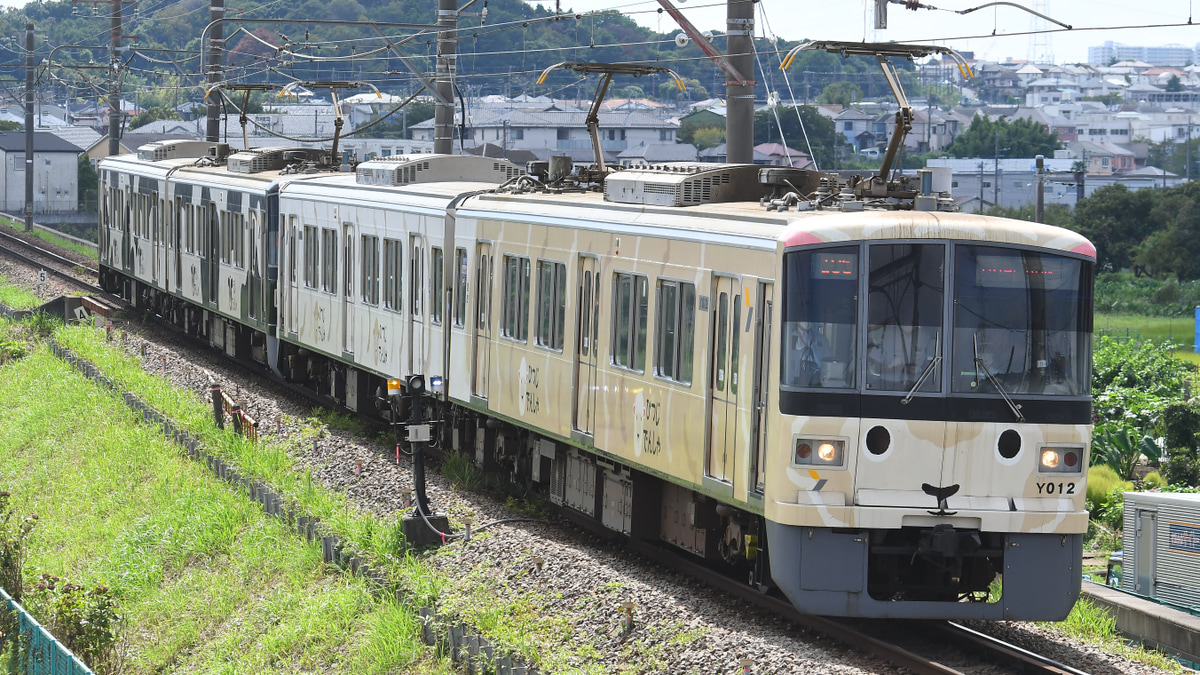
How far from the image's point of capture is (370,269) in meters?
18.0

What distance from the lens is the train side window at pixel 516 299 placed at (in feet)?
45.3

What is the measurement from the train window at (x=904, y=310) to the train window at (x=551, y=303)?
12.8 feet

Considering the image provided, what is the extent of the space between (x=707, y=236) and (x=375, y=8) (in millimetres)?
102812

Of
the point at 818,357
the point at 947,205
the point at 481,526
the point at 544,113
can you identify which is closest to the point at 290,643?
the point at 481,526

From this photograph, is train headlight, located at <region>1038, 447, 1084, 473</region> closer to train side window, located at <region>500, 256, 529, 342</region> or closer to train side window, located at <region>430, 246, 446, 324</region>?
train side window, located at <region>500, 256, 529, 342</region>

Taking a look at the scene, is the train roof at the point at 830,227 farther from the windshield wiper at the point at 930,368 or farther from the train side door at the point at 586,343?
the train side door at the point at 586,343

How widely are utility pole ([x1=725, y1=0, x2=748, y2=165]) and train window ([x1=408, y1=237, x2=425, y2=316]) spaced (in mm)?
4038

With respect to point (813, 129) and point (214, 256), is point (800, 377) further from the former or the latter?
point (813, 129)

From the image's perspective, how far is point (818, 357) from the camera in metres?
9.47

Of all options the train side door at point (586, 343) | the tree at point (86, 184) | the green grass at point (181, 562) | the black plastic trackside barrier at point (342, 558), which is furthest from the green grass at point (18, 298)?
the tree at point (86, 184)

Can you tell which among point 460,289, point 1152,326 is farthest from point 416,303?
point 1152,326

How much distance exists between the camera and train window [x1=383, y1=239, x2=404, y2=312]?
17.0m

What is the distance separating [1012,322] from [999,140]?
335ft

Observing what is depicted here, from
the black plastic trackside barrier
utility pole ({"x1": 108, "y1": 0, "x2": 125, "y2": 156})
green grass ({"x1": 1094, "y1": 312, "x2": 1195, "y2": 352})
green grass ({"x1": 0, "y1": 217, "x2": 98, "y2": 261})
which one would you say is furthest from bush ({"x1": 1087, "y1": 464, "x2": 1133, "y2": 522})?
green grass ({"x1": 1094, "y1": 312, "x2": 1195, "y2": 352})
